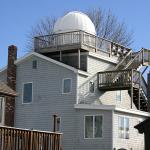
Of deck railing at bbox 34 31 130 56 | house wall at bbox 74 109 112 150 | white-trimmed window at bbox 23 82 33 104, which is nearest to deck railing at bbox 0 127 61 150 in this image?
house wall at bbox 74 109 112 150

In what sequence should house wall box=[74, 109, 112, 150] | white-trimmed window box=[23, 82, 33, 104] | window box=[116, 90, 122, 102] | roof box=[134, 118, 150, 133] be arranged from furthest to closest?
window box=[116, 90, 122, 102] → white-trimmed window box=[23, 82, 33, 104] → house wall box=[74, 109, 112, 150] → roof box=[134, 118, 150, 133]

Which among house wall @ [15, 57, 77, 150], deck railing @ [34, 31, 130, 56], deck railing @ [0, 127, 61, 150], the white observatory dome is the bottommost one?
deck railing @ [0, 127, 61, 150]

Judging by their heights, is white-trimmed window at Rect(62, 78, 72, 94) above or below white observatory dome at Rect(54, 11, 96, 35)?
below

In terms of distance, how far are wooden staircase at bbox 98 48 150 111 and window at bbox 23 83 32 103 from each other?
19.2 ft

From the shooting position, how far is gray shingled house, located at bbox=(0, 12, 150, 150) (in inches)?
1496

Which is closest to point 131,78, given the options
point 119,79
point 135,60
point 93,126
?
point 119,79

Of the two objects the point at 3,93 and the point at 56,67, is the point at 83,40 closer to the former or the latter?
the point at 56,67

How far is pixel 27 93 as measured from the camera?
41.9 metres

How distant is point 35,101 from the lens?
41281mm

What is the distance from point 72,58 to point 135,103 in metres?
7.60

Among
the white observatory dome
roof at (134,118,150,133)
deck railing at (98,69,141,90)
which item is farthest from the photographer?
the white observatory dome

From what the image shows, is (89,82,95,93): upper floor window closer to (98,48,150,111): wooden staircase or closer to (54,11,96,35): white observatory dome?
(98,48,150,111): wooden staircase

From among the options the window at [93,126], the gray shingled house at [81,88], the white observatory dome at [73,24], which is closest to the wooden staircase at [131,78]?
the gray shingled house at [81,88]

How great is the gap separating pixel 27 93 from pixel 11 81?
6.18 feet
